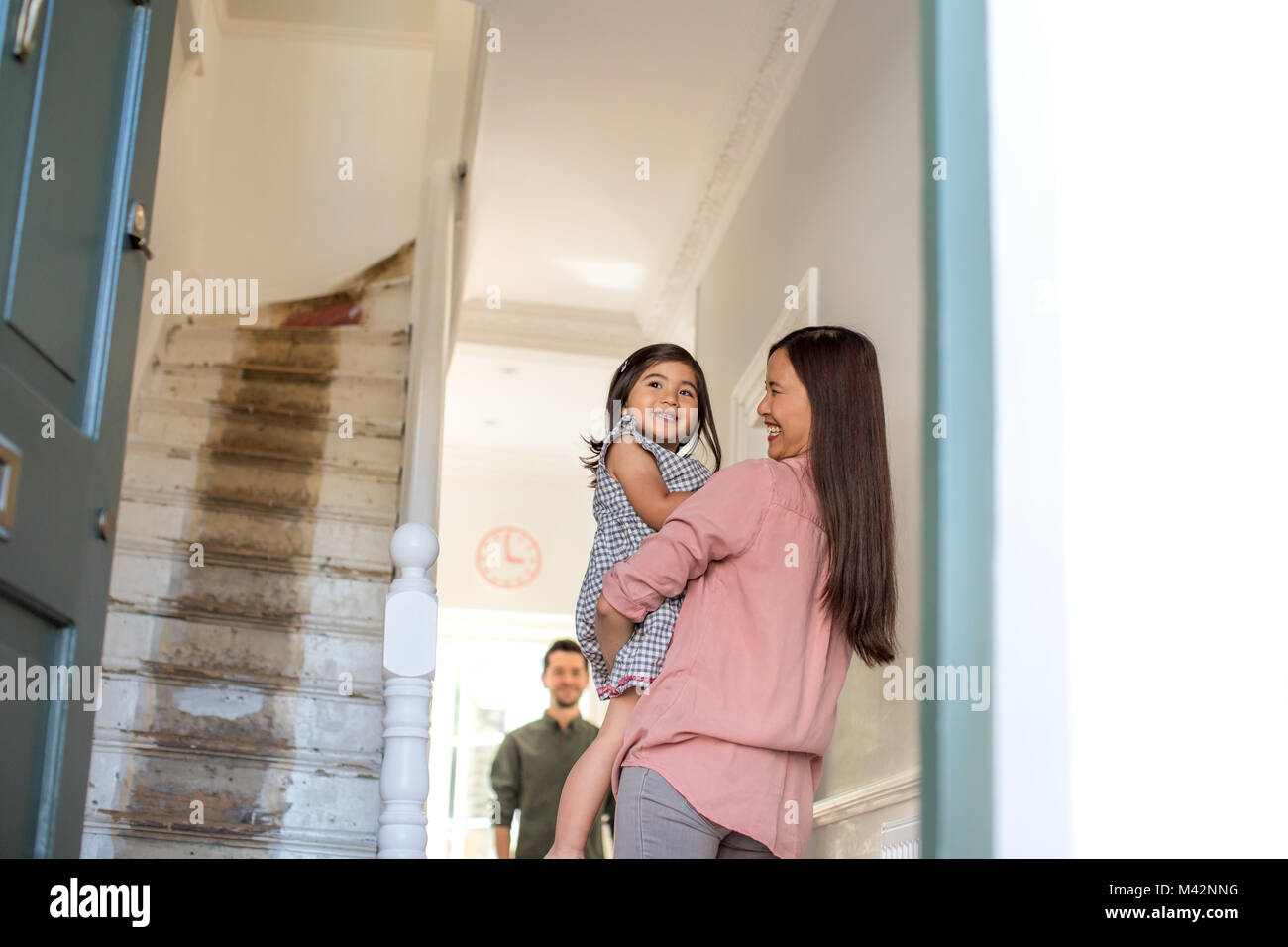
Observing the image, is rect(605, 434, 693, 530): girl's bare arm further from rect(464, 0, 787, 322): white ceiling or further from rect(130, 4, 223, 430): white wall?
rect(130, 4, 223, 430): white wall

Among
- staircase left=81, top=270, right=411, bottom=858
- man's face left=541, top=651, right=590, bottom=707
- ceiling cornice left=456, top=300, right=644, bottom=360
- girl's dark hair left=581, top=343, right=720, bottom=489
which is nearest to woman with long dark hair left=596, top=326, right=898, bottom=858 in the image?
girl's dark hair left=581, top=343, right=720, bottom=489

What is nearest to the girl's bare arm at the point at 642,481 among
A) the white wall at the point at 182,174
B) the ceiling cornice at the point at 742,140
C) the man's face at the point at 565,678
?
the ceiling cornice at the point at 742,140

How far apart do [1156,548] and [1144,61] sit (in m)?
0.66

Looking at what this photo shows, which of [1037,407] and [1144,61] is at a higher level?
[1144,61]

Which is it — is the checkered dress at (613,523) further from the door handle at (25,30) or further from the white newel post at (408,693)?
the door handle at (25,30)

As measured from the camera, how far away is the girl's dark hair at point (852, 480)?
2080 millimetres

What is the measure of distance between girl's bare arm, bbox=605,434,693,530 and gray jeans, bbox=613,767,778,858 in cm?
58

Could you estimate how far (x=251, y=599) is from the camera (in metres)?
4.49

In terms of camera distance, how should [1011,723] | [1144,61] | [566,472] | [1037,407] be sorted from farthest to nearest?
[566,472], [1144,61], [1037,407], [1011,723]

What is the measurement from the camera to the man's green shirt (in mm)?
4676

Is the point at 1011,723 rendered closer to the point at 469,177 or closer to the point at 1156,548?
the point at 1156,548

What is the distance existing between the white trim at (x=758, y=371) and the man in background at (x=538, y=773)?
1.03 m
